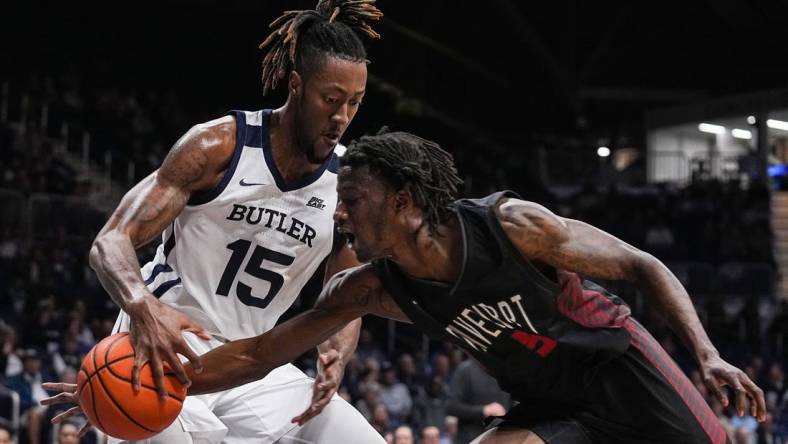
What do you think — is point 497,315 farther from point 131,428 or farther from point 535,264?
point 131,428

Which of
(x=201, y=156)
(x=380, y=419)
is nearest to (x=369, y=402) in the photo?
(x=380, y=419)

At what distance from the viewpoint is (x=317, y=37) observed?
3990 millimetres

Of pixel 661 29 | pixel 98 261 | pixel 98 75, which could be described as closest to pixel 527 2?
pixel 661 29

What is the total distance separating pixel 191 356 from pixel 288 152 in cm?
101

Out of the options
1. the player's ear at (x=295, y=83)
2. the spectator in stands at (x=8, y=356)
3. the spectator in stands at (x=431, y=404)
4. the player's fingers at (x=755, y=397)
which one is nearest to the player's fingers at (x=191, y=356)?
the player's ear at (x=295, y=83)

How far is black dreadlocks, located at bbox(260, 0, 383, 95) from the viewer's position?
12.9 feet

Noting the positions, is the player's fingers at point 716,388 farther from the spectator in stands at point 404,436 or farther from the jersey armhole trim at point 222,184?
the spectator in stands at point 404,436

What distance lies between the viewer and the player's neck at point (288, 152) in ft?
13.1

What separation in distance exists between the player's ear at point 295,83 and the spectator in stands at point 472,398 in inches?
147

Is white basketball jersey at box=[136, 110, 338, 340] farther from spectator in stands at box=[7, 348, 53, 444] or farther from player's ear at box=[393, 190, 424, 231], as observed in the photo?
spectator in stands at box=[7, 348, 53, 444]

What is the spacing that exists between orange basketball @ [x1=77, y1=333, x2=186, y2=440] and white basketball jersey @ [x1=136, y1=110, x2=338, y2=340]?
63 cm

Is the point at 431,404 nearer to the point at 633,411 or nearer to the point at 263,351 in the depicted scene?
the point at 263,351

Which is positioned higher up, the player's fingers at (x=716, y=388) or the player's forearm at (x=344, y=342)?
the player's fingers at (x=716, y=388)

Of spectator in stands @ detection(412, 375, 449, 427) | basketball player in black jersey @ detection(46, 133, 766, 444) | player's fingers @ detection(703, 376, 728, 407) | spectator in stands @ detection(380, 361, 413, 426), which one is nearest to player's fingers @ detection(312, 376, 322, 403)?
basketball player in black jersey @ detection(46, 133, 766, 444)
